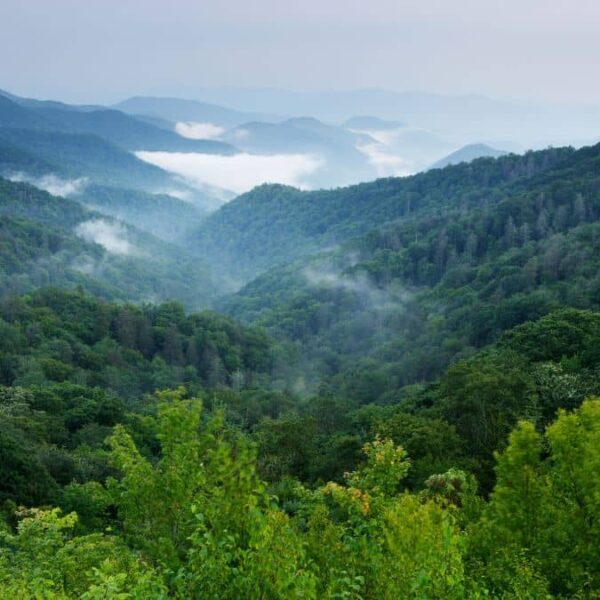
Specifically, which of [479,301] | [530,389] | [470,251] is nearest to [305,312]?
[470,251]

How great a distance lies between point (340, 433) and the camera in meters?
61.8

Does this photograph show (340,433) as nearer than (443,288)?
Yes

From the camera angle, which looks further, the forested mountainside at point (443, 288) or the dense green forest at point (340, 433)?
the forested mountainside at point (443, 288)

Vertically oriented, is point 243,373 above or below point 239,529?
below

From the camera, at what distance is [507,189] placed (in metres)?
200

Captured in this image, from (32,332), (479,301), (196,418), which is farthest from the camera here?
(479,301)

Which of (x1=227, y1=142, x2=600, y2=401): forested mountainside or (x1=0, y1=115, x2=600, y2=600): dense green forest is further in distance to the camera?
(x1=227, y1=142, x2=600, y2=401): forested mountainside

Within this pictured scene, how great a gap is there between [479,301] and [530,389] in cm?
7638

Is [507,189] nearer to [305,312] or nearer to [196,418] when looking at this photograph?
[305,312]

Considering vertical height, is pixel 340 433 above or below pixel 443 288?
below

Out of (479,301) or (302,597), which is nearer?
(302,597)

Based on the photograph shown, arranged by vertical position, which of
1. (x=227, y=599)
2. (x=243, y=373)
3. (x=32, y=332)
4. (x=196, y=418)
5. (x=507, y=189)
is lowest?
(x=243, y=373)

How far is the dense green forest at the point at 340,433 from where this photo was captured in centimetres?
1333

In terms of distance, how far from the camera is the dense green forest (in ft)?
43.7
